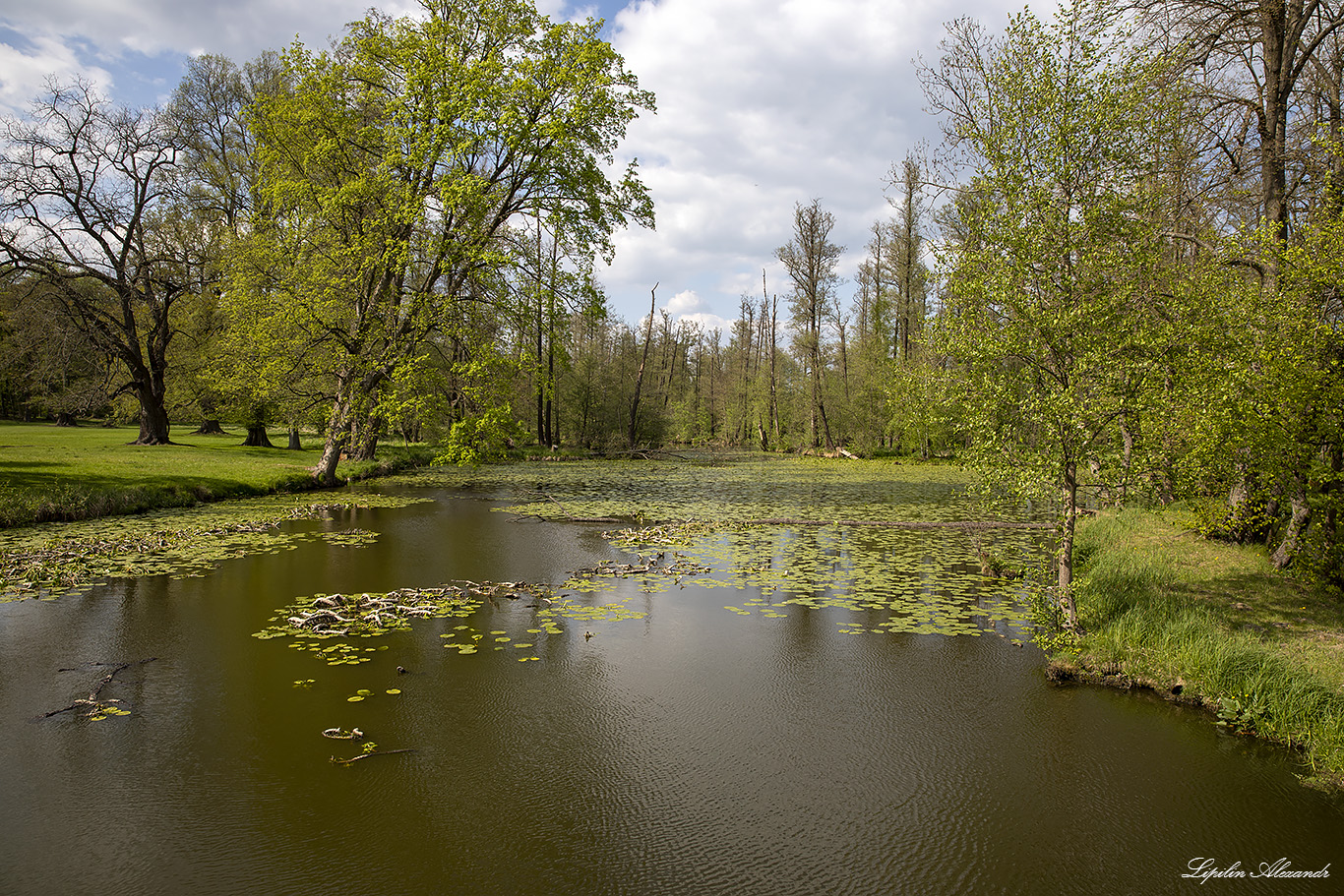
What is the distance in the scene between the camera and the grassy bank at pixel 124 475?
1127 centimetres

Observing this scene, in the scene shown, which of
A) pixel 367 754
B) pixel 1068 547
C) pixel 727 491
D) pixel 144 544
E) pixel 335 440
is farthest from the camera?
pixel 727 491

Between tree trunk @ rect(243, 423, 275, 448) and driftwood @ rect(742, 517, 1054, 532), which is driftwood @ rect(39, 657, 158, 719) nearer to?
driftwood @ rect(742, 517, 1054, 532)

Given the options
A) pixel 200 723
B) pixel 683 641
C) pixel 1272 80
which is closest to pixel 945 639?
pixel 683 641

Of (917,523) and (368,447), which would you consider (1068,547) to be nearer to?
(917,523)

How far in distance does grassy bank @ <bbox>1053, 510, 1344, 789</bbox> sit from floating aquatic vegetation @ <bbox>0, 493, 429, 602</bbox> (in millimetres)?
10667

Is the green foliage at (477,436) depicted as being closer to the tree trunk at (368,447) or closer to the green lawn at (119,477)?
the green lawn at (119,477)

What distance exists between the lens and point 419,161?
15.9 m

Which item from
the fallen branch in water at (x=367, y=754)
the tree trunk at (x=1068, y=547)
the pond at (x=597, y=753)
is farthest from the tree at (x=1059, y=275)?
the fallen branch in water at (x=367, y=754)

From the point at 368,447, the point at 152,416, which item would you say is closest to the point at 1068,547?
the point at 368,447

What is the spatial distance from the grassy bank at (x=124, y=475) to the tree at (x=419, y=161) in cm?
234

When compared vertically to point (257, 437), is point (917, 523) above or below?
below

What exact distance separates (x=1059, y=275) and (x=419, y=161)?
48.2 feet

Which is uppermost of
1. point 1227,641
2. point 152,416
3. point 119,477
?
point 152,416

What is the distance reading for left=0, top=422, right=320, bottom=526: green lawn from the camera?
36.9 ft
